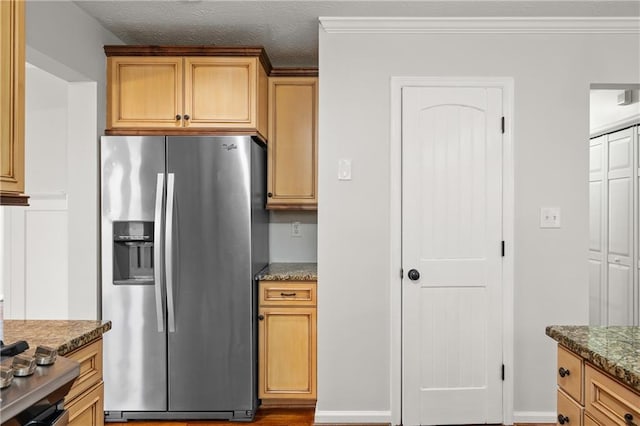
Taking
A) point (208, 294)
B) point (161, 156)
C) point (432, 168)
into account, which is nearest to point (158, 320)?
point (208, 294)

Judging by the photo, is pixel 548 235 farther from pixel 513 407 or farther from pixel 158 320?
pixel 158 320

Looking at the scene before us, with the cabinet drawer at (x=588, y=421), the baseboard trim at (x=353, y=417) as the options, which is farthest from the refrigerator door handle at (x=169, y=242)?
the cabinet drawer at (x=588, y=421)

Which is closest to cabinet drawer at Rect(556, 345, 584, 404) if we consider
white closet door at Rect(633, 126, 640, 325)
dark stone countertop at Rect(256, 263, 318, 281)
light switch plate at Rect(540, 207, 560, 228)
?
light switch plate at Rect(540, 207, 560, 228)

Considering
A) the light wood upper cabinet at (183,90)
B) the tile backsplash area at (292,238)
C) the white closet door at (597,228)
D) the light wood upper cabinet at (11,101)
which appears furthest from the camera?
the white closet door at (597,228)

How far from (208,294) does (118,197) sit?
817 millimetres

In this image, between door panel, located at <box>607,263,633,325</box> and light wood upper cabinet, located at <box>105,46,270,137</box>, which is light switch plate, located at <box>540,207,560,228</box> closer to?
light wood upper cabinet, located at <box>105,46,270,137</box>

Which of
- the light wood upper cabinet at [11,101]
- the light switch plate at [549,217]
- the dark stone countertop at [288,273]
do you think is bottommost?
the dark stone countertop at [288,273]

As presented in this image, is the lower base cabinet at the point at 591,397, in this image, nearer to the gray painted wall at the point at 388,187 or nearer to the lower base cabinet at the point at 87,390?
the gray painted wall at the point at 388,187

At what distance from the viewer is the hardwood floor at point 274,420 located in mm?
2924

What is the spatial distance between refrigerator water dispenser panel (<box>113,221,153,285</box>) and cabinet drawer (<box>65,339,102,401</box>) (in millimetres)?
1104

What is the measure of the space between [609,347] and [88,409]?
1837 millimetres

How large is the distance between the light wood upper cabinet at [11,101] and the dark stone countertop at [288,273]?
1716 millimetres

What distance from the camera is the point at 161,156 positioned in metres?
2.90

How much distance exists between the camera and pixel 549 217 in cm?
291
